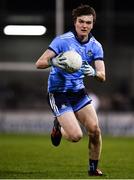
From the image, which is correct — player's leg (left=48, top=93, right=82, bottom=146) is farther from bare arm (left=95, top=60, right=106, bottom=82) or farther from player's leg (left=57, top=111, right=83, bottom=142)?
bare arm (left=95, top=60, right=106, bottom=82)

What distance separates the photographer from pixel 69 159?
11742 mm

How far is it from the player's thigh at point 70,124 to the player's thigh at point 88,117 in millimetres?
89

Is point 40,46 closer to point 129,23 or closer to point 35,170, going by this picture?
point 129,23

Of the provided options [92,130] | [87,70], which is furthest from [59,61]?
[92,130]

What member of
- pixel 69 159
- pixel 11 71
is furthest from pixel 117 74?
pixel 69 159

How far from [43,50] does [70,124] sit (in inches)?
432

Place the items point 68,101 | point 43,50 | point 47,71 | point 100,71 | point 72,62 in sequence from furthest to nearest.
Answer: point 47,71, point 43,50, point 68,101, point 100,71, point 72,62

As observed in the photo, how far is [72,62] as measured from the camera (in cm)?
862

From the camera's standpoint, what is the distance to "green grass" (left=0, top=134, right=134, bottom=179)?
30.1ft

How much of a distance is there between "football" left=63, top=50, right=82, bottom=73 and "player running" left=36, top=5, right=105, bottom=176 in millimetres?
105

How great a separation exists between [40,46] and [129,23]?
8.05 feet

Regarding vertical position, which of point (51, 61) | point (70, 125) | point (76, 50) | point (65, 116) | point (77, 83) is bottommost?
point (70, 125)

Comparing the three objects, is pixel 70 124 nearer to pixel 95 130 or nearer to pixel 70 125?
pixel 70 125

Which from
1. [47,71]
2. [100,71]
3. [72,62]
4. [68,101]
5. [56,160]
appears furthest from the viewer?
[47,71]
